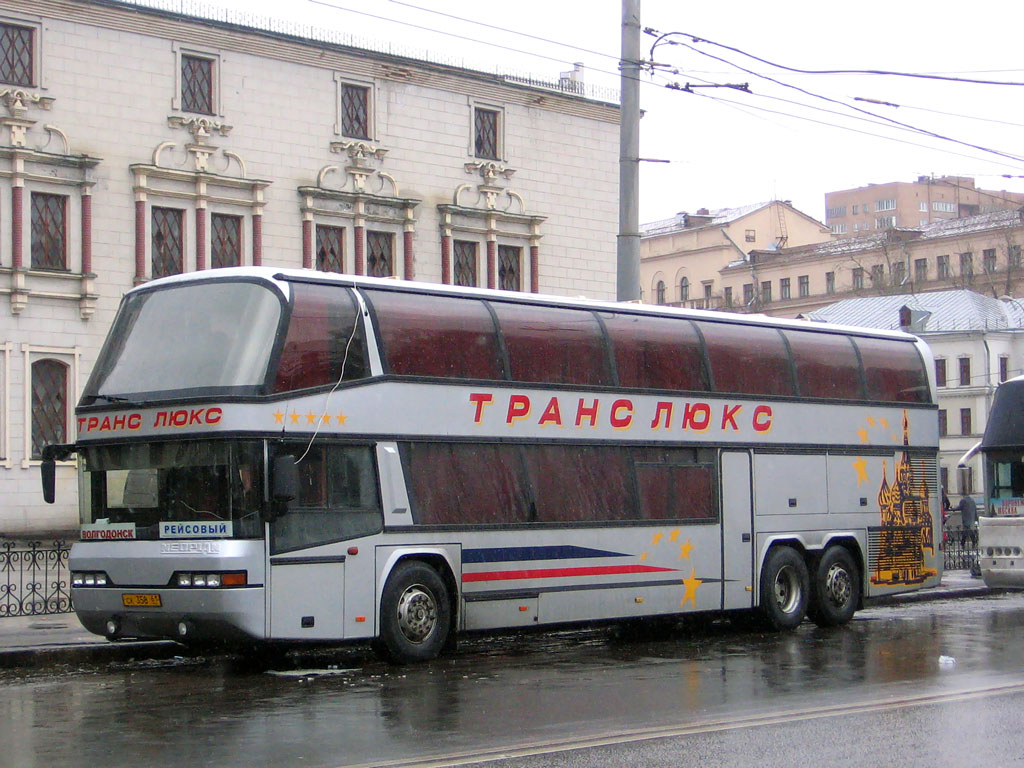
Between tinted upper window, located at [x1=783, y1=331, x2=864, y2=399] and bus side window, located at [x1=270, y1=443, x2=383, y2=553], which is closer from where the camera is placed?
bus side window, located at [x1=270, y1=443, x2=383, y2=553]

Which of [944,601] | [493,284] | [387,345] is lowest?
[944,601]

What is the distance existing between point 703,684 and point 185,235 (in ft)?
82.8

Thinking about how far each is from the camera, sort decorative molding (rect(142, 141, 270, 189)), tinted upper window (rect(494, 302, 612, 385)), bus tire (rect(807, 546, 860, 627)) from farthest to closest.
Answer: decorative molding (rect(142, 141, 270, 189)) → bus tire (rect(807, 546, 860, 627)) → tinted upper window (rect(494, 302, 612, 385))

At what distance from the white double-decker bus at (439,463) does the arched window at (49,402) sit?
Answer: 63.1 feet

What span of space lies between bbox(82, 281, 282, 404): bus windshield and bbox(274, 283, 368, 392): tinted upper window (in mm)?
221

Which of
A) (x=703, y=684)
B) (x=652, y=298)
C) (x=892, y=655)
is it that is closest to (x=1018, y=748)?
(x=703, y=684)

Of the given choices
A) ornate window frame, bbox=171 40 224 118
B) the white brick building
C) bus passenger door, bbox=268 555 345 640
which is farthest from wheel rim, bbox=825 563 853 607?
ornate window frame, bbox=171 40 224 118

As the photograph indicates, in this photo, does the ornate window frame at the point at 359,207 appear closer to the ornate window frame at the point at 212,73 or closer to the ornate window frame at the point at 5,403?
the ornate window frame at the point at 212,73

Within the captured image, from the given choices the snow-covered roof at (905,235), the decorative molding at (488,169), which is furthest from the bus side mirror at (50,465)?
the snow-covered roof at (905,235)

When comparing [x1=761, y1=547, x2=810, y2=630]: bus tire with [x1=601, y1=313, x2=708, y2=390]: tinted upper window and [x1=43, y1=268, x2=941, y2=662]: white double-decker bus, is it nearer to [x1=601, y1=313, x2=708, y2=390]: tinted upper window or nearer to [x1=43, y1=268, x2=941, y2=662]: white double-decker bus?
[x1=43, y1=268, x2=941, y2=662]: white double-decker bus

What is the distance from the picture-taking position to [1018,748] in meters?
9.02

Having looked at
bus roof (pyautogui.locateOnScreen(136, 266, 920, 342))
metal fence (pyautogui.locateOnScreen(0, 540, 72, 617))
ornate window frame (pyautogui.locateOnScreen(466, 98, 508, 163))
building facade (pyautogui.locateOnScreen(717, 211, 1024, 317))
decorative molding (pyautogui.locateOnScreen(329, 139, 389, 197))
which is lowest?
metal fence (pyautogui.locateOnScreen(0, 540, 72, 617))

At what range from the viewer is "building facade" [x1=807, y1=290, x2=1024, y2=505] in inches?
2781

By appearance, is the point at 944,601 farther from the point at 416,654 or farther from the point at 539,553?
the point at 416,654
